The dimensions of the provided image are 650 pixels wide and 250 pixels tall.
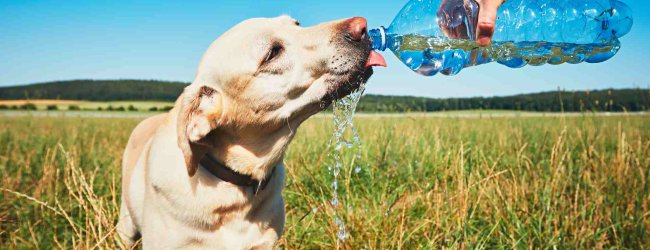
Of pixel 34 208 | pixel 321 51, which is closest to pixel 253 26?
pixel 321 51

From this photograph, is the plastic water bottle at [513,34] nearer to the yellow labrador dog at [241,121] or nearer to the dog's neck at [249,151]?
the yellow labrador dog at [241,121]

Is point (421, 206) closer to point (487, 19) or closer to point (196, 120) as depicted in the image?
point (487, 19)

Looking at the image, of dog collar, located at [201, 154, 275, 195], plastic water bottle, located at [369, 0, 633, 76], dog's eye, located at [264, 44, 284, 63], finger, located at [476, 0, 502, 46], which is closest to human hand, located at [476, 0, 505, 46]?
finger, located at [476, 0, 502, 46]

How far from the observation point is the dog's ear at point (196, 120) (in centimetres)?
236

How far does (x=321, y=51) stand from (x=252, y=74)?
1.33ft

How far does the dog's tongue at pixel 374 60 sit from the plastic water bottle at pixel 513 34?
391mm

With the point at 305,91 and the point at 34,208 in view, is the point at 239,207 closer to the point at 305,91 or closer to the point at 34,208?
the point at 305,91

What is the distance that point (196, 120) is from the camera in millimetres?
2447

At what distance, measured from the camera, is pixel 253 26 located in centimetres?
264

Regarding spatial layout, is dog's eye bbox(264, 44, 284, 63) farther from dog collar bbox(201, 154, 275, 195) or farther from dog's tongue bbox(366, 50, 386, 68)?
dog collar bbox(201, 154, 275, 195)

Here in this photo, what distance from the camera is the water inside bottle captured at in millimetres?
3146

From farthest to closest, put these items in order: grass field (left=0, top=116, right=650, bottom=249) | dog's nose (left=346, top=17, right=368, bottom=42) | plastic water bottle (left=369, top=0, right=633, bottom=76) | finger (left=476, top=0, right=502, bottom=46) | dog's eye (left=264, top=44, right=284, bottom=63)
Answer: plastic water bottle (left=369, top=0, right=633, bottom=76) → grass field (left=0, top=116, right=650, bottom=249) → dog's eye (left=264, top=44, right=284, bottom=63) → dog's nose (left=346, top=17, right=368, bottom=42) → finger (left=476, top=0, right=502, bottom=46)

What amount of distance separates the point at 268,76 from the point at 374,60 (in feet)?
1.96

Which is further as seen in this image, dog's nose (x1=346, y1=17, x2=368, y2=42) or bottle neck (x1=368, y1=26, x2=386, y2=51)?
bottle neck (x1=368, y1=26, x2=386, y2=51)
